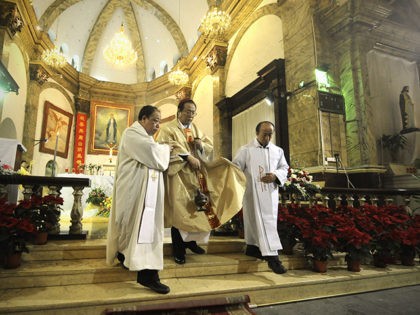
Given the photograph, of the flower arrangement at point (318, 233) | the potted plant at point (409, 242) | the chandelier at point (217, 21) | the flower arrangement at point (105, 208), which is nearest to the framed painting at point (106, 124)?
the flower arrangement at point (105, 208)

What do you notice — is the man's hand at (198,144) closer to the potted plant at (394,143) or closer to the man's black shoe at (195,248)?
the man's black shoe at (195,248)

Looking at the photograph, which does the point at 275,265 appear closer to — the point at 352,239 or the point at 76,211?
the point at 352,239

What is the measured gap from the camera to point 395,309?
261 centimetres

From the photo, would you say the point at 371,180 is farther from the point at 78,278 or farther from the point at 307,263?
the point at 78,278

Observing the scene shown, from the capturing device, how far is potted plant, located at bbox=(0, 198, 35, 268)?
2607mm

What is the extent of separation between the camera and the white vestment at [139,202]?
98.1 inches

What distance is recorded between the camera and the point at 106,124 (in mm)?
15234

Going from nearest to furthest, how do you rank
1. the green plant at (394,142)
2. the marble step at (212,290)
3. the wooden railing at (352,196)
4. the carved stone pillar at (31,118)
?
the marble step at (212,290) < the wooden railing at (352,196) < the green plant at (394,142) < the carved stone pillar at (31,118)

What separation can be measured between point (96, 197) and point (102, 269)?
4236 mm

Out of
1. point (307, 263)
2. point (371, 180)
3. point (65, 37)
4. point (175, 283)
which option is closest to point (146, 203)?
point (175, 283)

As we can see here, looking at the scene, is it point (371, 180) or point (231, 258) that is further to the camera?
point (371, 180)

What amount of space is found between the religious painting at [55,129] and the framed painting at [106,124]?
1265 millimetres

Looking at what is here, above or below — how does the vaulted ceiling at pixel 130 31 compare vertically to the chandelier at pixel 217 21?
above

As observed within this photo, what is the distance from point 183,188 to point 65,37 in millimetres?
14018
